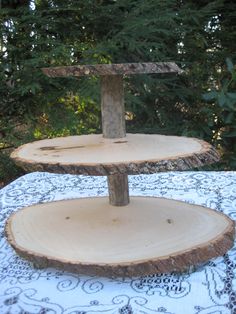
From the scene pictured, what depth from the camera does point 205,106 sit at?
250cm

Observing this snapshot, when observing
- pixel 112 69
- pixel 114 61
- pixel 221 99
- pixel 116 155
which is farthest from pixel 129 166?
pixel 114 61

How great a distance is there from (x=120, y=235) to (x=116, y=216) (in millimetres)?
104

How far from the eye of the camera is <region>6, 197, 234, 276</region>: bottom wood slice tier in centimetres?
81

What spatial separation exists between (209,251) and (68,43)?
1802 millimetres

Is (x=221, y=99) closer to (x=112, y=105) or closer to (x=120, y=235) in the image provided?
(x=112, y=105)

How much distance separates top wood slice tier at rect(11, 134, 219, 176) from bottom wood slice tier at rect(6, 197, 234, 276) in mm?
164

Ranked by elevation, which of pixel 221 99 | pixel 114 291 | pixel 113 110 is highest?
pixel 113 110

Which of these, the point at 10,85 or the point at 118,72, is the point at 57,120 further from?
the point at 118,72

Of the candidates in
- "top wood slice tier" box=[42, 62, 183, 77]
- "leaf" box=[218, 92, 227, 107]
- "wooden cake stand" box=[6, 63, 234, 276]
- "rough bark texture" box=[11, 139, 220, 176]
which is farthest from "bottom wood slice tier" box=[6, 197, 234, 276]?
"leaf" box=[218, 92, 227, 107]

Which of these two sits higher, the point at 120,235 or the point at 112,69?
the point at 112,69

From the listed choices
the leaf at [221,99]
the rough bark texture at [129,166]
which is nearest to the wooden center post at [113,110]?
the rough bark texture at [129,166]

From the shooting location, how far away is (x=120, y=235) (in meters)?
0.92

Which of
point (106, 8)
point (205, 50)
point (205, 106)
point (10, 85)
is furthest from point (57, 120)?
point (205, 50)

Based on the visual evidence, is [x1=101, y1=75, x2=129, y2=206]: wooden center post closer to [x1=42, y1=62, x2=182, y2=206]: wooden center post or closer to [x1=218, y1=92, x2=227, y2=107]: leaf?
[x1=42, y1=62, x2=182, y2=206]: wooden center post
